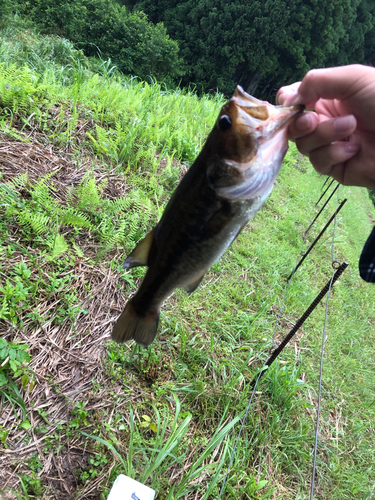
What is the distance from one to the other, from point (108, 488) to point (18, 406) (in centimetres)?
77

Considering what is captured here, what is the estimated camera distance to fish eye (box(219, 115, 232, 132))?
3.84ft

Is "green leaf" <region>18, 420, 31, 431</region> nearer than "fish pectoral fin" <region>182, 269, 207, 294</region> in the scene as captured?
No

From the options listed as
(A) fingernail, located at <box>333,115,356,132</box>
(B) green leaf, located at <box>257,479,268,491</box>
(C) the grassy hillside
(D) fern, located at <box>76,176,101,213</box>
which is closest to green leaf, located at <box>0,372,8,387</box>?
(C) the grassy hillside

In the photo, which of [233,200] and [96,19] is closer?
[233,200]

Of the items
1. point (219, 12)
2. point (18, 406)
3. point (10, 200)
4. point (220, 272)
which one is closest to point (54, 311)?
point (18, 406)

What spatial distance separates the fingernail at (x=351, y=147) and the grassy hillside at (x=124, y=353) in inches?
70.3

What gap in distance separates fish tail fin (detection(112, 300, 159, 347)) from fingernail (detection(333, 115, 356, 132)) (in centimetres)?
129

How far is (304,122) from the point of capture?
135 centimetres

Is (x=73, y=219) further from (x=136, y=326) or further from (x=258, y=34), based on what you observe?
(x=258, y=34)

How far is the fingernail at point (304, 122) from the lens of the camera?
133 cm

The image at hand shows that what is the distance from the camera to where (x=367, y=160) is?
1720 mm

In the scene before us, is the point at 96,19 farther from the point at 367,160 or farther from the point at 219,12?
the point at 367,160

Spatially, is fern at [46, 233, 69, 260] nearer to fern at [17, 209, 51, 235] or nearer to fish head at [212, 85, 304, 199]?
fern at [17, 209, 51, 235]

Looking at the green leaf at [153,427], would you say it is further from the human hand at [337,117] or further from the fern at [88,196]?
the human hand at [337,117]
